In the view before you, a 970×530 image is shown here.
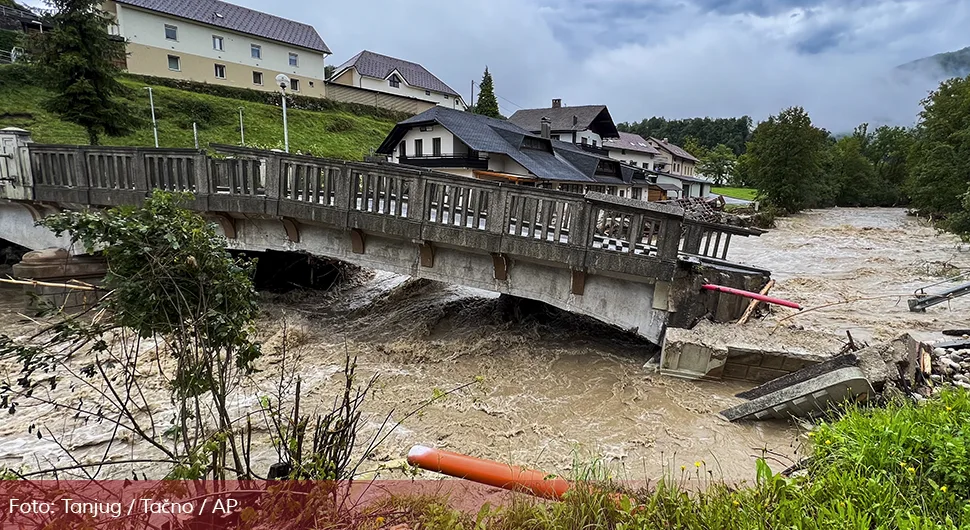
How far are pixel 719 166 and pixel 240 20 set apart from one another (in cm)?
7827

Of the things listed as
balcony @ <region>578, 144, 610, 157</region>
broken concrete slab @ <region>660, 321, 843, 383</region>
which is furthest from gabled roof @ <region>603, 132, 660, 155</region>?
broken concrete slab @ <region>660, 321, 843, 383</region>

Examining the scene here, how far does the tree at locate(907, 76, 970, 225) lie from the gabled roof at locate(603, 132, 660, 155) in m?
27.7

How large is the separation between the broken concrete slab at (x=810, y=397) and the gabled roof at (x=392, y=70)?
5018 centimetres

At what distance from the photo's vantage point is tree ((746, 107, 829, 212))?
1672 inches

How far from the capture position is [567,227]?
765cm

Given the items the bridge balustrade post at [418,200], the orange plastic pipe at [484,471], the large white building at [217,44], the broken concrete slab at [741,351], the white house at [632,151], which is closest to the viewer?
the orange plastic pipe at [484,471]

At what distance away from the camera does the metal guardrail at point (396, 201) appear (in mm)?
6902

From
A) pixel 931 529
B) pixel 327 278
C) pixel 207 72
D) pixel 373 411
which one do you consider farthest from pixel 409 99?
pixel 931 529

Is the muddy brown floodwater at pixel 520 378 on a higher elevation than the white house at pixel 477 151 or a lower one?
lower

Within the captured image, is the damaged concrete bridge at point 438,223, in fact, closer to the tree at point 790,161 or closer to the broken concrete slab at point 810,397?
the broken concrete slab at point 810,397

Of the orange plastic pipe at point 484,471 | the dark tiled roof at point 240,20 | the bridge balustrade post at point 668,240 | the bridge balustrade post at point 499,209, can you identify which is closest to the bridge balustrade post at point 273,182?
the bridge balustrade post at point 499,209

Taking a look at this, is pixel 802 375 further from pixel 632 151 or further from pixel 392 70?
pixel 632 151

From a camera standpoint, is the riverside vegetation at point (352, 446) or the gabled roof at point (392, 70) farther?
the gabled roof at point (392, 70)

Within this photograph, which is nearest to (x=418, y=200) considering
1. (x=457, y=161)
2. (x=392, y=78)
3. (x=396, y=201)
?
(x=396, y=201)
